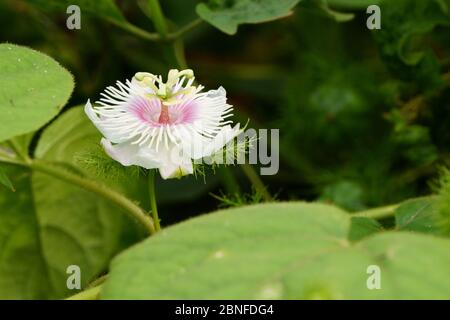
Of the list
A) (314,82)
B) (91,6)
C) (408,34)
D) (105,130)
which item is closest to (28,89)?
(105,130)

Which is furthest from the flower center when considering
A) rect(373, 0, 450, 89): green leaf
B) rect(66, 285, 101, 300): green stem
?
rect(373, 0, 450, 89): green leaf

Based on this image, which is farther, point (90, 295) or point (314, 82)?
point (314, 82)

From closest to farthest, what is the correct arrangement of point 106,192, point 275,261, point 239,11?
point 275,261
point 106,192
point 239,11

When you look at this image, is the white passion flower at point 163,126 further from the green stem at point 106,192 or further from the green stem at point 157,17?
the green stem at point 157,17

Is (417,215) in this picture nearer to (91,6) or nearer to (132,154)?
(132,154)

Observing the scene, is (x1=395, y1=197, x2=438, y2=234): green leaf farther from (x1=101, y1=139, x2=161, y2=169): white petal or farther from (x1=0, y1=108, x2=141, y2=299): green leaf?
(x1=0, y1=108, x2=141, y2=299): green leaf
